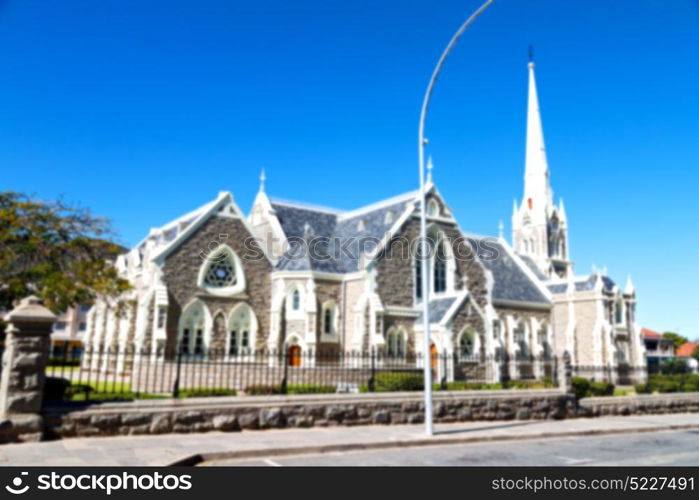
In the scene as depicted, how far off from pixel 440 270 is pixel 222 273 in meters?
13.2

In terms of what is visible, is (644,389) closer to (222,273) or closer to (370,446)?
(370,446)

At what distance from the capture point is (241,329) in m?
31.2

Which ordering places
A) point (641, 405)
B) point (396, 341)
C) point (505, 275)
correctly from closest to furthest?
point (641, 405), point (396, 341), point (505, 275)

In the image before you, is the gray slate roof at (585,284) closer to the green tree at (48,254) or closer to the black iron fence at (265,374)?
the black iron fence at (265,374)

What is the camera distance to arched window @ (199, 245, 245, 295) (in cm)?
3030

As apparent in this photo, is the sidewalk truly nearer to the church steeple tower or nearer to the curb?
the curb

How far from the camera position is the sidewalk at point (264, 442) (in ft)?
31.4

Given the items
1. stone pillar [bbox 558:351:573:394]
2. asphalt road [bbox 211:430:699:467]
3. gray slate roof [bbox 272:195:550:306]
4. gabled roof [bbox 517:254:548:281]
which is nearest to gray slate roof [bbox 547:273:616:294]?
gabled roof [bbox 517:254:548:281]

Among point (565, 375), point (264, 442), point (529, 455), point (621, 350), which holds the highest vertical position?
point (621, 350)

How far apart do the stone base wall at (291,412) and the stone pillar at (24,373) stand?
42 centimetres

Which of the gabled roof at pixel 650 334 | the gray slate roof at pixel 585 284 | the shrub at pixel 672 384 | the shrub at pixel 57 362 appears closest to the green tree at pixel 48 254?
the shrub at pixel 57 362

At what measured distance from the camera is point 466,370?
31.0 meters

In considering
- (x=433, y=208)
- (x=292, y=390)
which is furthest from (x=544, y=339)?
(x=292, y=390)

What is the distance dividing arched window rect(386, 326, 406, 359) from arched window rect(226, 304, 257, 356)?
7.30 m
